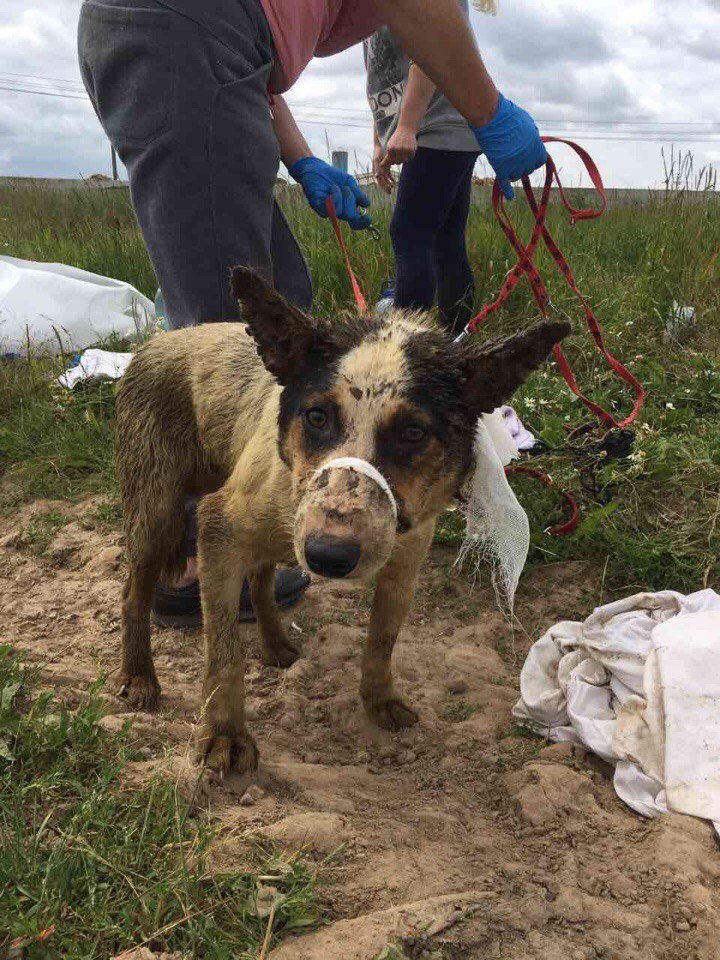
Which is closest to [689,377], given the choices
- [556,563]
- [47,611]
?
[556,563]

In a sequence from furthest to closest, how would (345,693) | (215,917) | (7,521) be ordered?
(7,521) → (345,693) → (215,917)

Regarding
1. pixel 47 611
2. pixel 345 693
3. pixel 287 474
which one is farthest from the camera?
pixel 47 611

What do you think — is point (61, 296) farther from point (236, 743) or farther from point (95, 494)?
point (236, 743)

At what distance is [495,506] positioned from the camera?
8.70 feet

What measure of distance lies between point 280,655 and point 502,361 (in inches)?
69.2

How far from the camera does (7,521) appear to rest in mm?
4574

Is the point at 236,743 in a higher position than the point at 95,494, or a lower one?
higher

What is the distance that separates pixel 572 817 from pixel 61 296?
213 inches

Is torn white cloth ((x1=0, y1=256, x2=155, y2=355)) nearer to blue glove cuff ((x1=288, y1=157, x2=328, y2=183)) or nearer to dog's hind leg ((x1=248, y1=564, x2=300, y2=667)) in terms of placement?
blue glove cuff ((x1=288, y1=157, x2=328, y2=183))

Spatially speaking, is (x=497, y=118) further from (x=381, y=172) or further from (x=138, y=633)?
(x=138, y=633)

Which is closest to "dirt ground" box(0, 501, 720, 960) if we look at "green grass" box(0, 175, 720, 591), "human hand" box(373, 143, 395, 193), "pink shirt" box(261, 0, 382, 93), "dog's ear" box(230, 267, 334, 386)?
"green grass" box(0, 175, 720, 591)

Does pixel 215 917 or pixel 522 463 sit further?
pixel 522 463

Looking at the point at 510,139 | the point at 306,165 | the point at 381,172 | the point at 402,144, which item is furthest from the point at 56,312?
the point at 510,139

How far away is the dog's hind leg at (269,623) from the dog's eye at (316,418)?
124 cm
